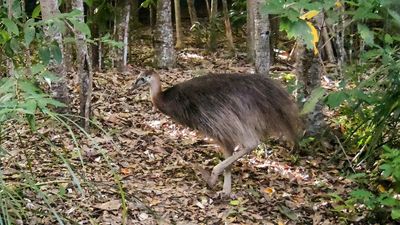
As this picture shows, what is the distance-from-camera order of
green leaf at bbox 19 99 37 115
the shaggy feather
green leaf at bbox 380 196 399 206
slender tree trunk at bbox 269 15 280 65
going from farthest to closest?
slender tree trunk at bbox 269 15 280 65
the shaggy feather
green leaf at bbox 380 196 399 206
green leaf at bbox 19 99 37 115

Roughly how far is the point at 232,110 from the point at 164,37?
10.9 ft

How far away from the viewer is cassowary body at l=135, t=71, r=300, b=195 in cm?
479

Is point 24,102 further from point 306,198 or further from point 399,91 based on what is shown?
point 306,198

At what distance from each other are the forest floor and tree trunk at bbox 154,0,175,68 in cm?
172

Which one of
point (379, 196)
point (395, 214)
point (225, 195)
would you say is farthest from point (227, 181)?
point (395, 214)

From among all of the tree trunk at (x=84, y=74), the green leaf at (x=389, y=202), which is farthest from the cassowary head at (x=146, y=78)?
the green leaf at (x=389, y=202)

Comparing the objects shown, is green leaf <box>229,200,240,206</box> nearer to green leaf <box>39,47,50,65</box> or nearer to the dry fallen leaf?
the dry fallen leaf

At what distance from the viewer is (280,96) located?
487 cm

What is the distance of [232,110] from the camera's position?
4.79 m

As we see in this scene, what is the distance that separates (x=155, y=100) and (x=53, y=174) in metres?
1.09

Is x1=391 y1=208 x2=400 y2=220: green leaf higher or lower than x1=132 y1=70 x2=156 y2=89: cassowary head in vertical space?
lower

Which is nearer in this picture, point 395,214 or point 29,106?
point 29,106

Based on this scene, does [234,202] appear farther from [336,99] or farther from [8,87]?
[8,87]

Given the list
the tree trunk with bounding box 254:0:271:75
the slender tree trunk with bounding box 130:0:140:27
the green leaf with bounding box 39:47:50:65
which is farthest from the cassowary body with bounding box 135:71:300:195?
the slender tree trunk with bounding box 130:0:140:27
